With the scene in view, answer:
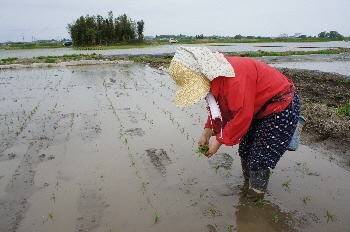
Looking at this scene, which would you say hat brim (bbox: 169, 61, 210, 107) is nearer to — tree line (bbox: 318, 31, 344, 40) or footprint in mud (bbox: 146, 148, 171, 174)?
footprint in mud (bbox: 146, 148, 171, 174)

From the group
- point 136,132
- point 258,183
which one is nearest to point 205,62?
point 258,183

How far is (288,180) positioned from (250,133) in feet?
3.06

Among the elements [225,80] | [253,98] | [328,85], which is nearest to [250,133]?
[253,98]

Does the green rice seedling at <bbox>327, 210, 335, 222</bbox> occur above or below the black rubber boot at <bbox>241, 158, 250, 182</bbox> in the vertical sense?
below

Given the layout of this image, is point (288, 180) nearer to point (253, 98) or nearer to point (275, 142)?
point (275, 142)

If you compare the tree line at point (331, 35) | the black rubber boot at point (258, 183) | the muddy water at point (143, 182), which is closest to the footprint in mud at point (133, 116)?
the muddy water at point (143, 182)

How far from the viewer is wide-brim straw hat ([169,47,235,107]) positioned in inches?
72.8

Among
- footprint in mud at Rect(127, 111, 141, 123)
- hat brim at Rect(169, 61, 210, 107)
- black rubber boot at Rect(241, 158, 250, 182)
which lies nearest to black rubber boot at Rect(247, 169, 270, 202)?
black rubber boot at Rect(241, 158, 250, 182)

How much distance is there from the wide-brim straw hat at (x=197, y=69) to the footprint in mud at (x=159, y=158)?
153 centimetres

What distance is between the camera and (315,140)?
3.96 meters

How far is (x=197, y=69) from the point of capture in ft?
6.18

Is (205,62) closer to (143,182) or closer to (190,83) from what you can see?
(190,83)

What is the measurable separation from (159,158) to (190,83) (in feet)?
5.86

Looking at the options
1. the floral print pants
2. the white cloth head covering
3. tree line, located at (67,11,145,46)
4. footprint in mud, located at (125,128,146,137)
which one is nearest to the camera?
the white cloth head covering
